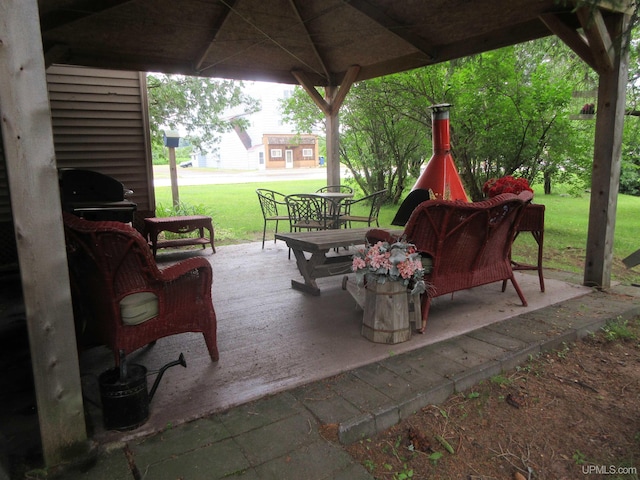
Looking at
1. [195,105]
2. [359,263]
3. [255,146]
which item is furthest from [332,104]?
[255,146]

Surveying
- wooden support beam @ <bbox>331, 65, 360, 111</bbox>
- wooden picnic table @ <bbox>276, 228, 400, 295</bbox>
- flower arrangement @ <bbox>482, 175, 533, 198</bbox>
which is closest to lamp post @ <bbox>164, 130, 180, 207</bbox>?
wooden support beam @ <bbox>331, 65, 360, 111</bbox>

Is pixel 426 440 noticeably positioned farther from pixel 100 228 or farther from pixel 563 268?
pixel 563 268

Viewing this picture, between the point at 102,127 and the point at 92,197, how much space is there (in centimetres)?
154

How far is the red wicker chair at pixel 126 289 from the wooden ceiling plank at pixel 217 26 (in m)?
2.87

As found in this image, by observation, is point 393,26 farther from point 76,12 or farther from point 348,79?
point 76,12

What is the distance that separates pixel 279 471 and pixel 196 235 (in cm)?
632

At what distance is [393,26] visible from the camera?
448cm

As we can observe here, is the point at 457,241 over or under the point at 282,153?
under

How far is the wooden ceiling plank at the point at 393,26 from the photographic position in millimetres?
4172

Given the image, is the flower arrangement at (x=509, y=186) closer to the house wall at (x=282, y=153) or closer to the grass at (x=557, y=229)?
the grass at (x=557, y=229)

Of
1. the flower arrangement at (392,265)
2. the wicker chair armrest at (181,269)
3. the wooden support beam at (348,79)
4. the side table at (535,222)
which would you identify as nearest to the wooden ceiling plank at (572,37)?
the side table at (535,222)

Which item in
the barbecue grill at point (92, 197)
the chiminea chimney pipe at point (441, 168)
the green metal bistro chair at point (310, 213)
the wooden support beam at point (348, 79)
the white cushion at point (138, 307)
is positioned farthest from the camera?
the wooden support beam at point (348, 79)

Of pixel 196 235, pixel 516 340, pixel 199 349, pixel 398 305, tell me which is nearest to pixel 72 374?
pixel 199 349

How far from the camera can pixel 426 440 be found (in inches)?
70.2
